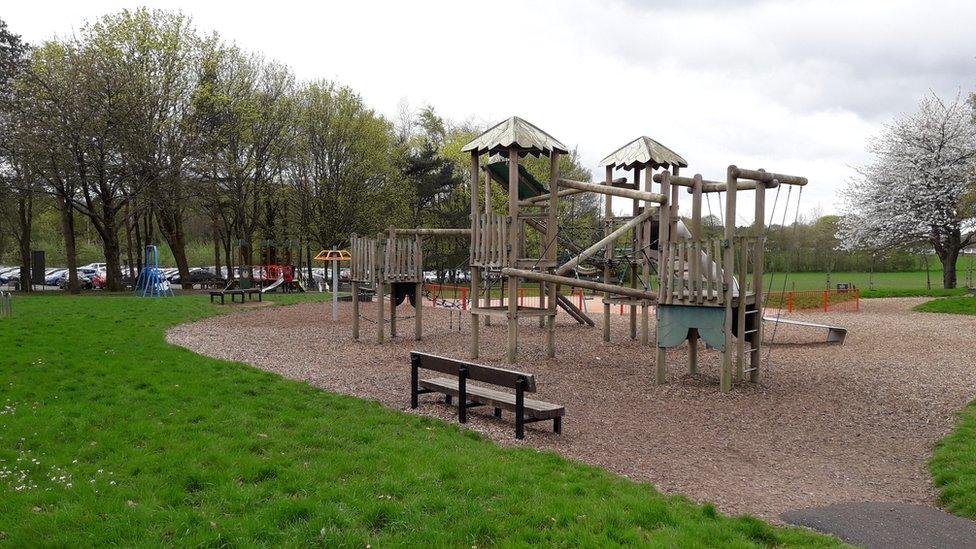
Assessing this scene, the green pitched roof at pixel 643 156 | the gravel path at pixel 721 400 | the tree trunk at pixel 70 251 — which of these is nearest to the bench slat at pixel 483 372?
the gravel path at pixel 721 400

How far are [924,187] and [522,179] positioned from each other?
2415 cm

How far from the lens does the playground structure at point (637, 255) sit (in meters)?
10.1

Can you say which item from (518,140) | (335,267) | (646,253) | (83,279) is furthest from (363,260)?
(83,279)

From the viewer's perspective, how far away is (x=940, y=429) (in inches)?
326

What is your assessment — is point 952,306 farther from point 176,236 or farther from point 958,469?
point 176,236

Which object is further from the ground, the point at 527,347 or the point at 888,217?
the point at 888,217

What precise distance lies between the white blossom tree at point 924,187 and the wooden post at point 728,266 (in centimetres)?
2519

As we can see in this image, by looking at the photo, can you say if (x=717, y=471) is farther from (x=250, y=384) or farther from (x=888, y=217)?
(x=888, y=217)

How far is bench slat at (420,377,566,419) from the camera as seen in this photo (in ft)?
25.0

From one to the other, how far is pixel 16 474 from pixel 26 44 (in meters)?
32.3

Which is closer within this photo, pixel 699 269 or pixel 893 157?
pixel 699 269

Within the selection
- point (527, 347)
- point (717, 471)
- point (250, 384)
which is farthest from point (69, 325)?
point (717, 471)

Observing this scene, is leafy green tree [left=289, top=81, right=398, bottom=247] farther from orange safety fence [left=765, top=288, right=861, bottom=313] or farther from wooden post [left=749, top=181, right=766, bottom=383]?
wooden post [left=749, top=181, right=766, bottom=383]

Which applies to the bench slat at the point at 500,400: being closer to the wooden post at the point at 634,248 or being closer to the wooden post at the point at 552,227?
the wooden post at the point at 552,227
